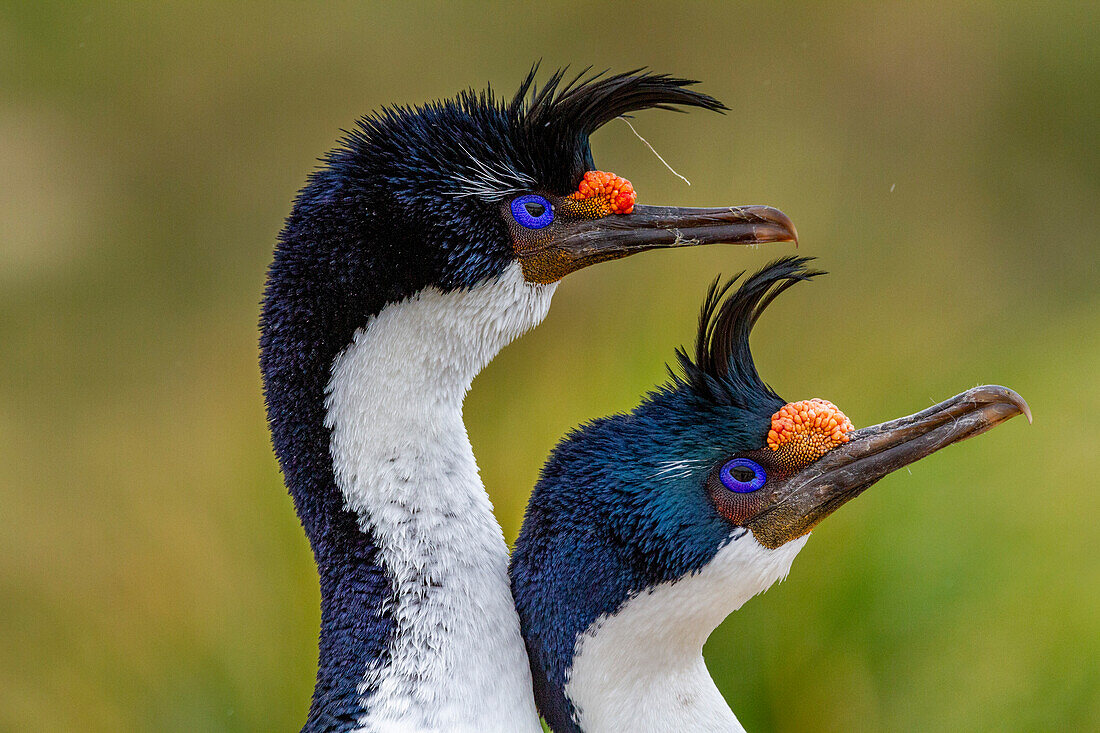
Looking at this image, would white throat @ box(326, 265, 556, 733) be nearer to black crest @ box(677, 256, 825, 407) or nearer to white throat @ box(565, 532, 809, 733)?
white throat @ box(565, 532, 809, 733)

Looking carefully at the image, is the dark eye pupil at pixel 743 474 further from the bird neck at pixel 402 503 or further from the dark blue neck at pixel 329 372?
the dark blue neck at pixel 329 372

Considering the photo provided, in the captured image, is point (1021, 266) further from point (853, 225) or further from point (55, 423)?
point (55, 423)

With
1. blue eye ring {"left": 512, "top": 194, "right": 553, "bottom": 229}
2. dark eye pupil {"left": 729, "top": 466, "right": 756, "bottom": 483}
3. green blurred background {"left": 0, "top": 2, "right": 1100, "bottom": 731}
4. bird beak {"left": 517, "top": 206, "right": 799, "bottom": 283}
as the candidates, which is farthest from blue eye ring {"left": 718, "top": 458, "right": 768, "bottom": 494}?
green blurred background {"left": 0, "top": 2, "right": 1100, "bottom": 731}

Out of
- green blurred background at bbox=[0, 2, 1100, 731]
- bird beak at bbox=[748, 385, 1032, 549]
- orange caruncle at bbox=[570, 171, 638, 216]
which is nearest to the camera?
bird beak at bbox=[748, 385, 1032, 549]

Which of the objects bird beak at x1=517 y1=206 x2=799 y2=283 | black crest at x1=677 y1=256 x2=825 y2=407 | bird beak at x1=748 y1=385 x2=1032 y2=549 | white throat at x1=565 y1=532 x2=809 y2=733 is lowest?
white throat at x1=565 y1=532 x2=809 y2=733

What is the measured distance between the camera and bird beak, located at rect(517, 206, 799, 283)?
5.08ft

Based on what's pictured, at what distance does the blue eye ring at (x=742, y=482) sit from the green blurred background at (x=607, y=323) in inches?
41.7

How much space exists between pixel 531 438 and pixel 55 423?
2.54 meters

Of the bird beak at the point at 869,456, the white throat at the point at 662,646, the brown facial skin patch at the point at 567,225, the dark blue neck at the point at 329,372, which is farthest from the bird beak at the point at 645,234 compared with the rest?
Answer: the white throat at the point at 662,646

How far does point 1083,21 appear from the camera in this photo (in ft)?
16.5

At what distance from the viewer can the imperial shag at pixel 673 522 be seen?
4.83 feet

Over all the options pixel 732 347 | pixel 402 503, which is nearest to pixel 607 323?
pixel 732 347

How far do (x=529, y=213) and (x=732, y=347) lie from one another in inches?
13.0

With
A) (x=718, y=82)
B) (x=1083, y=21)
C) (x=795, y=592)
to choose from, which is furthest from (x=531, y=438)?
(x=1083, y=21)
